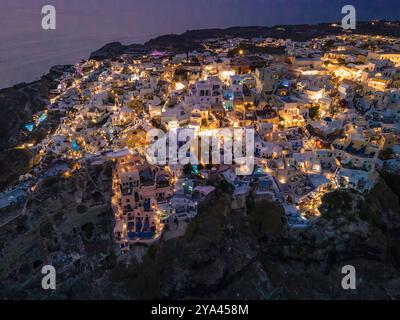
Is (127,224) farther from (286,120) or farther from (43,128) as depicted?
(43,128)

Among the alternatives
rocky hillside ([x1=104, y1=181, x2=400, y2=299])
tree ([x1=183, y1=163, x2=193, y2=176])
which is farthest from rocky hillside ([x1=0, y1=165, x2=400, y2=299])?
tree ([x1=183, y1=163, x2=193, y2=176])

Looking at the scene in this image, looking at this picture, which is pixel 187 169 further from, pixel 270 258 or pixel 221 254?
pixel 270 258

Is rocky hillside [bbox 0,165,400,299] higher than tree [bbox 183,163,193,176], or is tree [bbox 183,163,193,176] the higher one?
tree [bbox 183,163,193,176]

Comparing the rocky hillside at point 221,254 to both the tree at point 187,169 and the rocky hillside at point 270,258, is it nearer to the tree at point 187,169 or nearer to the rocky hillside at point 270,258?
the rocky hillside at point 270,258

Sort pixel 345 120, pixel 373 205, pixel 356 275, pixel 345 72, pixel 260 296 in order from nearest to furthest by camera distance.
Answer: pixel 260 296, pixel 356 275, pixel 373 205, pixel 345 120, pixel 345 72

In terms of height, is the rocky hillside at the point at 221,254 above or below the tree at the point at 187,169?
below

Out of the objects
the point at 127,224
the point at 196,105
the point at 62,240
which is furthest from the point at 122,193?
the point at 196,105

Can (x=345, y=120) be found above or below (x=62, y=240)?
above

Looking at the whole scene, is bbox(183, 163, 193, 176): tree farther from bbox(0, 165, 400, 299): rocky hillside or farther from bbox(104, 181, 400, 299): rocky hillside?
bbox(104, 181, 400, 299): rocky hillside

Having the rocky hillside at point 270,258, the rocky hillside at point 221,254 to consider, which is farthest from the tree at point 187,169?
the rocky hillside at point 270,258

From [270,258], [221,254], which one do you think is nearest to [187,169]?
[221,254]

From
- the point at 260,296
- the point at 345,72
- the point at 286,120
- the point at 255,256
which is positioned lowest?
the point at 260,296
